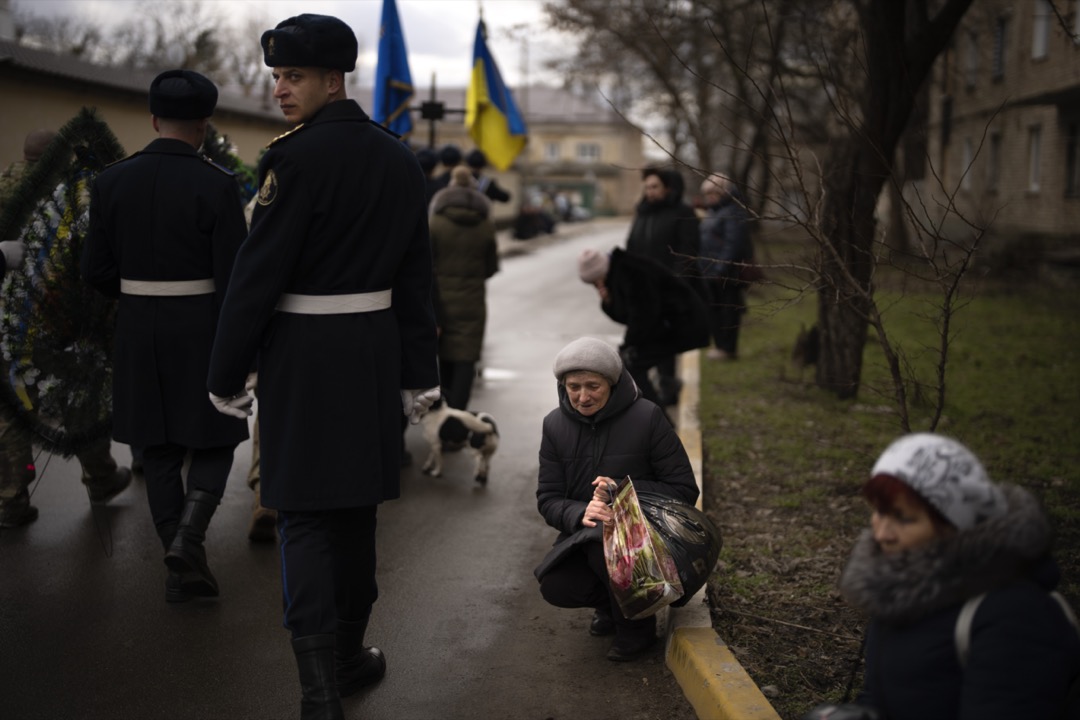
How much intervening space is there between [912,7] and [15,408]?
6.80 metres

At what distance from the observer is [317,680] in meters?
3.79

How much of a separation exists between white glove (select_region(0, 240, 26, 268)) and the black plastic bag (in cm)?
323

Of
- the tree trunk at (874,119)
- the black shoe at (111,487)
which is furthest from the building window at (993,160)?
the black shoe at (111,487)

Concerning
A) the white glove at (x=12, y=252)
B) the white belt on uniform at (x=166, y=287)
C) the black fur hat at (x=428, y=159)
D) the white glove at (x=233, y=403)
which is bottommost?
the white glove at (x=233, y=403)

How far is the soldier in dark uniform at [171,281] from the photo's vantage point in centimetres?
511

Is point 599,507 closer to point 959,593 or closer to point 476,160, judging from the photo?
point 959,593

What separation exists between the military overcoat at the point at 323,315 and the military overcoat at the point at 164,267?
1283 millimetres

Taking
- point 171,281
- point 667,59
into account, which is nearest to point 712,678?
point 171,281

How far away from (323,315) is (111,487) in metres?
3.51

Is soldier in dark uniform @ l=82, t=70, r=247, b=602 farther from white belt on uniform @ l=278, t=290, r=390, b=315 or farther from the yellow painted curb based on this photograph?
the yellow painted curb

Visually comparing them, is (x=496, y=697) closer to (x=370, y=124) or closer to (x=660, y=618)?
(x=660, y=618)

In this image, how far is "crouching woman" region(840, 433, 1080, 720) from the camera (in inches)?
101

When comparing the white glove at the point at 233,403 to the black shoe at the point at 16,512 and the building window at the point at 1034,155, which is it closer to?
the black shoe at the point at 16,512

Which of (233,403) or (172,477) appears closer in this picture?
(233,403)
